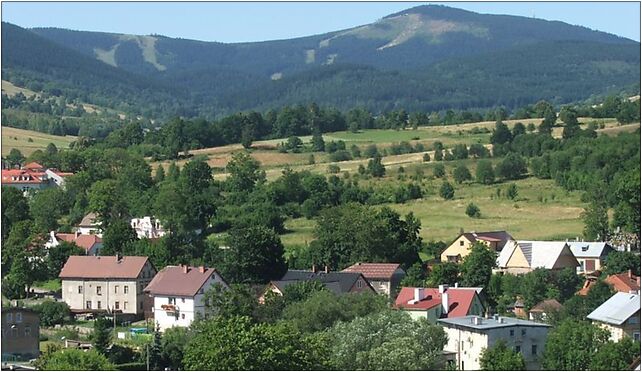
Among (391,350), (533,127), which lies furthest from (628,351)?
(533,127)

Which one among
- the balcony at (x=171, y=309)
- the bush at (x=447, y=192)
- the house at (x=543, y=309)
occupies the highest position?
the bush at (x=447, y=192)

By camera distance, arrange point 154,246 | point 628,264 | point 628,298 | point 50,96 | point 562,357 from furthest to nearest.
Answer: point 50,96 → point 154,246 → point 628,264 → point 628,298 → point 562,357

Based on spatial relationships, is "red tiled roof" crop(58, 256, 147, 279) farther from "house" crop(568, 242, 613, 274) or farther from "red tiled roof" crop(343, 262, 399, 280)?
"house" crop(568, 242, 613, 274)

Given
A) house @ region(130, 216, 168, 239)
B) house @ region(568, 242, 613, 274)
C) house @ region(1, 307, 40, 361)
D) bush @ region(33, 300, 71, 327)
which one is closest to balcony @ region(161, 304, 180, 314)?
bush @ region(33, 300, 71, 327)

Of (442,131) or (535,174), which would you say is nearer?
(535,174)

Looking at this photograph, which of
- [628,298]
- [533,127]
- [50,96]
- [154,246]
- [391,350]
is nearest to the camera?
[391,350]

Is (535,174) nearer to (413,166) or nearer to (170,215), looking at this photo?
(413,166)

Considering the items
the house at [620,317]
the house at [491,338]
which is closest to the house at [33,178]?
the house at [491,338]

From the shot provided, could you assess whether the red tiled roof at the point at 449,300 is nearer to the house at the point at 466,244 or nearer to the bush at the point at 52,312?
the house at the point at 466,244
